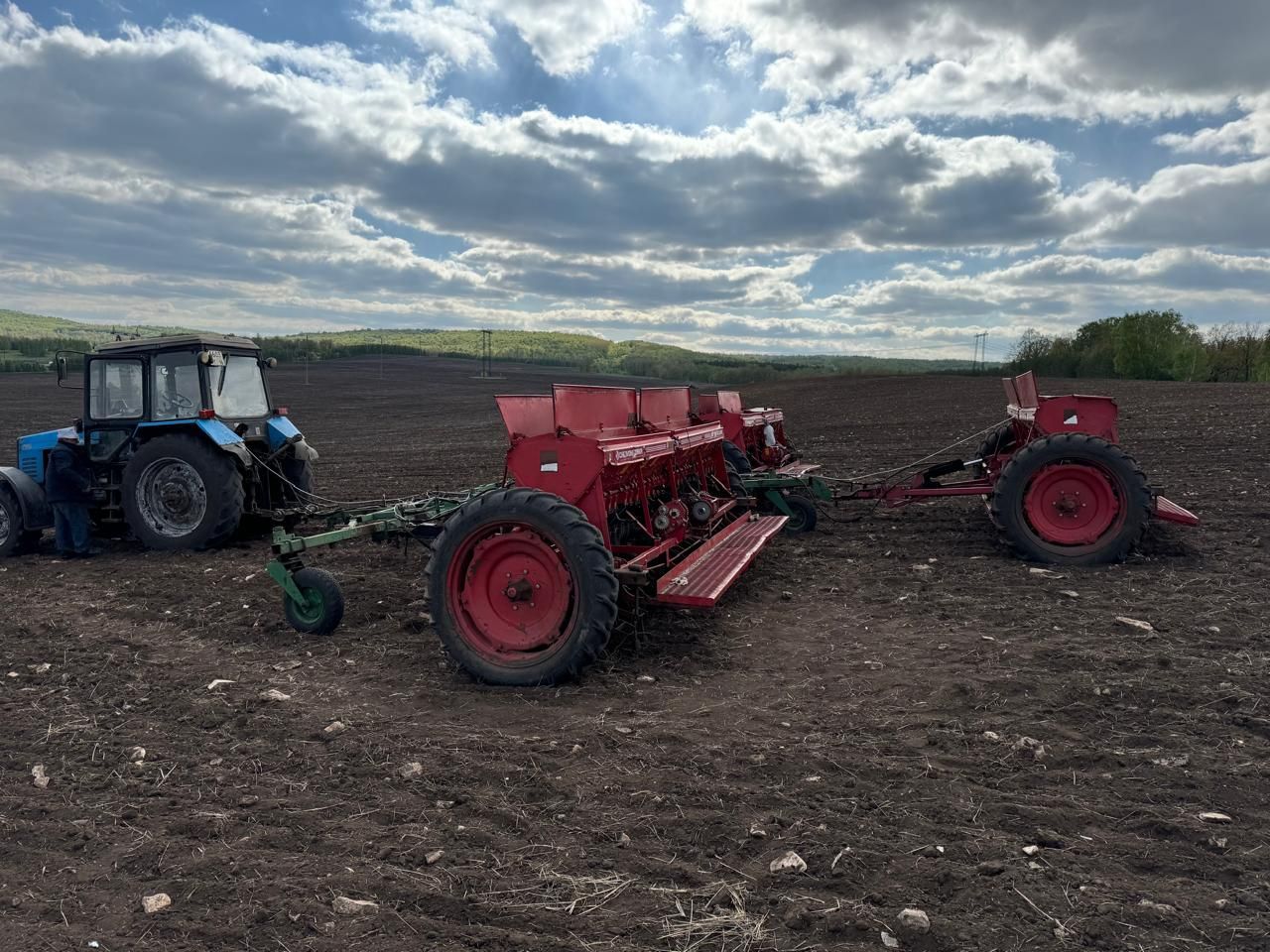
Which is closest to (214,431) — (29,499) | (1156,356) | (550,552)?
(29,499)

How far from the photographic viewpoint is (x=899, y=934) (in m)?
2.56

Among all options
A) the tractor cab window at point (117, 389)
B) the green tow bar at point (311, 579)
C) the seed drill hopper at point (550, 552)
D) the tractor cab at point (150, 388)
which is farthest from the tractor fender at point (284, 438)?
the green tow bar at point (311, 579)

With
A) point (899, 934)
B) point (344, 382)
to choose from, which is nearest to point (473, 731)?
point (899, 934)

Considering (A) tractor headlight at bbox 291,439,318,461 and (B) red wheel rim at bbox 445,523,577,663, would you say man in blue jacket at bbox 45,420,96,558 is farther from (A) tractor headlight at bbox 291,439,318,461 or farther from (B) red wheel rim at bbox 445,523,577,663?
(B) red wheel rim at bbox 445,523,577,663

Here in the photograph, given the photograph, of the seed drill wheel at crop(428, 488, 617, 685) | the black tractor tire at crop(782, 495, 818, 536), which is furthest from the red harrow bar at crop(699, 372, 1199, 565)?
the seed drill wheel at crop(428, 488, 617, 685)

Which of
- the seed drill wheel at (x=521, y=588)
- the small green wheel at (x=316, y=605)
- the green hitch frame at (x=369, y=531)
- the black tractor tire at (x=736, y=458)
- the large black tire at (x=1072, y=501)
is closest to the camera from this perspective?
the seed drill wheel at (x=521, y=588)

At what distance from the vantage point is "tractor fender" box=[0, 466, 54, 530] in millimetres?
8648

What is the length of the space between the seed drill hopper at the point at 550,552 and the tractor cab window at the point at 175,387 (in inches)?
135

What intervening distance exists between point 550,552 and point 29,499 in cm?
696

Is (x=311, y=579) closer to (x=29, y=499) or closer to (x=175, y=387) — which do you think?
(x=175, y=387)

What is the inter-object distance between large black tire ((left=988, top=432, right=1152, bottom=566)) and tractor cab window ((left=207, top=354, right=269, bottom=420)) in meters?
7.49

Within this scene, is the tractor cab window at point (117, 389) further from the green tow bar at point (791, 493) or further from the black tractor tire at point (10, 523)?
the green tow bar at point (791, 493)

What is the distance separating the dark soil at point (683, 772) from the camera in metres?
2.69

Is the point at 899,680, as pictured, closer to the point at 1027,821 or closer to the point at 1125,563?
the point at 1027,821
